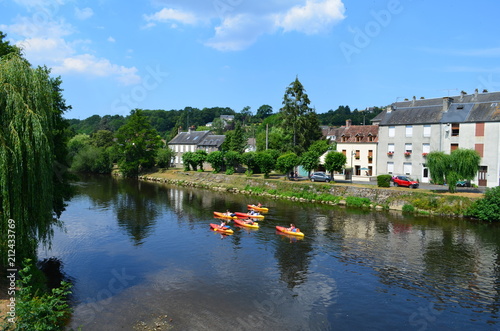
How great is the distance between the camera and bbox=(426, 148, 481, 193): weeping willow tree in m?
36.4

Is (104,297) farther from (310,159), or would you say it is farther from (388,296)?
(310,159)

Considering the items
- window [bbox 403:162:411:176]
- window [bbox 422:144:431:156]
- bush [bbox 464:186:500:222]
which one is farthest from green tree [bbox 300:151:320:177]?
bush [bbox 464:186:500:222]

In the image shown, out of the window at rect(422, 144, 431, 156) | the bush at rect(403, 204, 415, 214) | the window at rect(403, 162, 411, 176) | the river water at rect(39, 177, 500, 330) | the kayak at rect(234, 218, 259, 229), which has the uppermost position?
the window at rect(422, 144, 431, 156)

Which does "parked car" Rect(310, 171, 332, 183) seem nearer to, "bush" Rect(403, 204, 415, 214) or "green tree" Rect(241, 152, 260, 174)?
"green tree" Rect(241, 152, 260, 174)

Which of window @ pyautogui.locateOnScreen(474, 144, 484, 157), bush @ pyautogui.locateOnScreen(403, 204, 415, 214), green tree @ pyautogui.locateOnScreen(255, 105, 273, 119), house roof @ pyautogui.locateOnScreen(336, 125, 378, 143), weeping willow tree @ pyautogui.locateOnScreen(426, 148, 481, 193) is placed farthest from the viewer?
green tree @ pyautogui.locateOnScreen(255, 105, 273, 119)

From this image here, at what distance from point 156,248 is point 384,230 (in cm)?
1787

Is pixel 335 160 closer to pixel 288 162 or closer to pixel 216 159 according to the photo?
pixel 288 162

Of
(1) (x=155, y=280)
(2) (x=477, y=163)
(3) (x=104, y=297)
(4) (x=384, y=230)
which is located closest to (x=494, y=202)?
(2) (x=477, y=163)

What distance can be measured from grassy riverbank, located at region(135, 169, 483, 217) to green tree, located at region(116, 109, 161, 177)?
13352 mm

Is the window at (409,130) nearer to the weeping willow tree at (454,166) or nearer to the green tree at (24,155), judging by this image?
the weeping willow tree at (454,166)

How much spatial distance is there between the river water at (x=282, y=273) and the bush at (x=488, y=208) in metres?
1.38

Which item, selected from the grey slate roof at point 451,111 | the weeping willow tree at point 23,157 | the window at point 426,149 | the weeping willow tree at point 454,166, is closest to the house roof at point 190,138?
the grey slate roof at point 451,111

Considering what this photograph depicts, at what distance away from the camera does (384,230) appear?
30062 millimetres

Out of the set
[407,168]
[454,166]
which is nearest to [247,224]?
[454,166]
